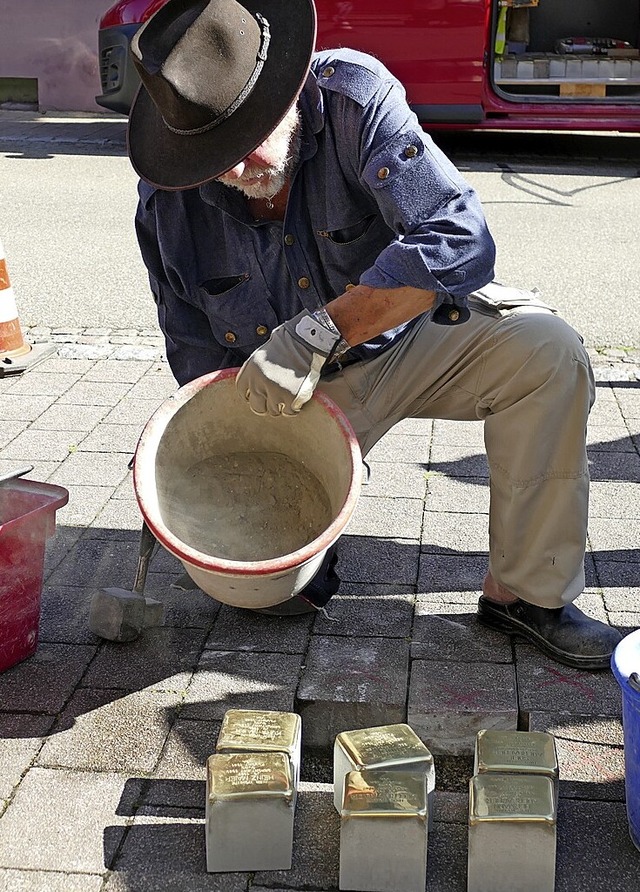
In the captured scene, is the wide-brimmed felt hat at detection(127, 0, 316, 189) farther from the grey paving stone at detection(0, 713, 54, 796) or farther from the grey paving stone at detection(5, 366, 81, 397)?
the grey paving stone at detection(5, 366, 81, 397)

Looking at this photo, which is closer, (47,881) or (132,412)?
(47,881)

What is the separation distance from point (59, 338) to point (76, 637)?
2.69 m

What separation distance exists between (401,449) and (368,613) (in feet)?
3.84

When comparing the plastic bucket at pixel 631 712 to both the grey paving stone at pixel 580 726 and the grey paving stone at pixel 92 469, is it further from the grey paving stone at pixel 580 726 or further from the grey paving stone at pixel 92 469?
the grey paving stone at pixel 92 469

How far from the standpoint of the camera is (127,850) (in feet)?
7.20

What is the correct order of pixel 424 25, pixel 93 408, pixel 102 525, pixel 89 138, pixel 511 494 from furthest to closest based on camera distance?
1. pixel 89 138
2. pixel 424 25
3. pixel 93 408
4. pixel 102 525
5. pixel 511 494

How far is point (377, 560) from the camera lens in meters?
3.30

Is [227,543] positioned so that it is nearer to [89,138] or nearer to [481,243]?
[481,243]

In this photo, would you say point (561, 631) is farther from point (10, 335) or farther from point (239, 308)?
point (10, 335)

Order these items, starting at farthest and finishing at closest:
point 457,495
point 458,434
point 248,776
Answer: point 458,434 < point 457,495 < point 248,776

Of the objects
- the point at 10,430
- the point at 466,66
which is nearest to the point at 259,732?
the point at 10,430

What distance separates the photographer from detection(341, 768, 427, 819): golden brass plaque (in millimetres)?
2062

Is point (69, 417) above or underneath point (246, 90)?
underneath

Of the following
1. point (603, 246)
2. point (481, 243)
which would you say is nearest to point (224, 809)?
point (481, 243)
